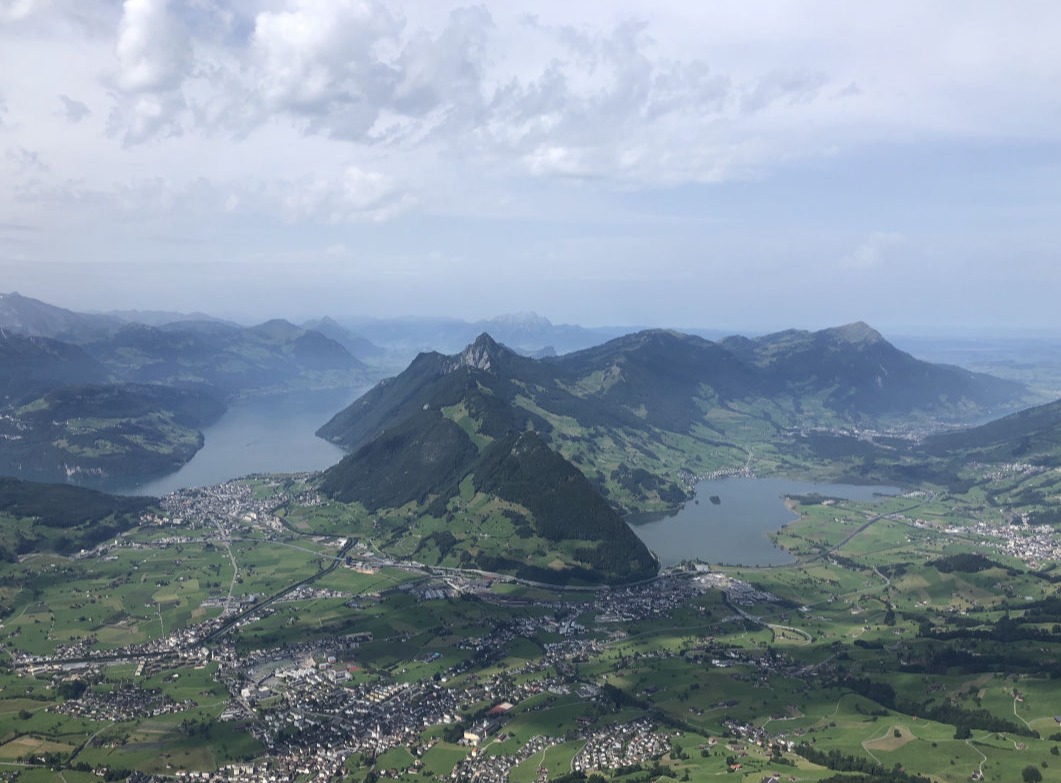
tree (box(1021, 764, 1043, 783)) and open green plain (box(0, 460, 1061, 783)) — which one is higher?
tree (box(1021, 764, 1043, 783))

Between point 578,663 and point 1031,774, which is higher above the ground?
point 1031,774

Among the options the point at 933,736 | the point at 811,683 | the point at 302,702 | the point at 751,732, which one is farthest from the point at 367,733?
the point at 933,736

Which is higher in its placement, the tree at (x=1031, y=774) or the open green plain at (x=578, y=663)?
the tree at (x=1031, y=774)

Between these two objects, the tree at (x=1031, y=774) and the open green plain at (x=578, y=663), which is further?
the open green plain at (x=578, y=663)

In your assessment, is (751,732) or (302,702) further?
(302,702)

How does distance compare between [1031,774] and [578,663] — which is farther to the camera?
[578,663]

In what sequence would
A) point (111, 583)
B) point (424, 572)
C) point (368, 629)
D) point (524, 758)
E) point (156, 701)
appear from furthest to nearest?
point (424, 572) → point (111, 583) → point (368, 629) → point (156, 701) → point (524, 758)

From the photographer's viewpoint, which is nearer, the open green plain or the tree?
the tree

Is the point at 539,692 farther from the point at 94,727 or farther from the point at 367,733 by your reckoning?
the point at 94,727
